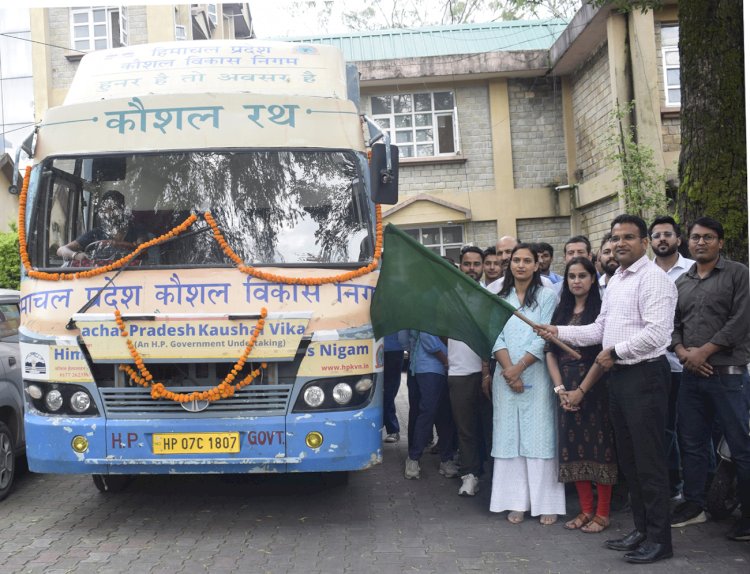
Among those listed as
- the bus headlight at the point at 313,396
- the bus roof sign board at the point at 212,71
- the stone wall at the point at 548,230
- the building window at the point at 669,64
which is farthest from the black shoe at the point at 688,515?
the stone wall at the point at 548,230

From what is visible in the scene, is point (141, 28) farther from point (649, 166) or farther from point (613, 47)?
point (649, 166)

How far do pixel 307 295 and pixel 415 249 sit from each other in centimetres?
89

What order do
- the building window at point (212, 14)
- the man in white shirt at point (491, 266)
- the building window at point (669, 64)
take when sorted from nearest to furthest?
the man in white shirt at point (491, 266)
the building window at point (669, 64)
the building window at point (212, 14)

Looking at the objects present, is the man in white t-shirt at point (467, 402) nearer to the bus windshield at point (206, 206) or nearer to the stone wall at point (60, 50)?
the bus windshield at point (206, 206)

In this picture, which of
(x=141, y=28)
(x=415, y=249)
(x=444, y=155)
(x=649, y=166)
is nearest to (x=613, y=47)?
(x=649, y=166)

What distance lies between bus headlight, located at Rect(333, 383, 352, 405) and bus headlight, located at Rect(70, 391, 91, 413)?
162 centimetres

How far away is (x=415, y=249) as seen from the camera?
5.77 meters

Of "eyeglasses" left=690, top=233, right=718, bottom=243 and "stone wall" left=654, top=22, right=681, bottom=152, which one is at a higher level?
"stone wall" left=654, top=22, right=681, bottom=152

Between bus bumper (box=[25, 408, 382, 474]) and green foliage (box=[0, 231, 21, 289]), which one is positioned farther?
green foliage (box=[0, 231, 21, 289])

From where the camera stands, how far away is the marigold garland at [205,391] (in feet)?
17.1

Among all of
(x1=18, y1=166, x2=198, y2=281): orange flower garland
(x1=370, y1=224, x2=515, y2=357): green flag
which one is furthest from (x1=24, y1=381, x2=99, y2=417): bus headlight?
(x1=370, y1=224, x2=515, y2=357): green flag

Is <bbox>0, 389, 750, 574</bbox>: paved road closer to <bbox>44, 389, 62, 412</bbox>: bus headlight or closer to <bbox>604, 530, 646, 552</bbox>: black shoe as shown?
<bbox>604, 530, 646, 552</bbox>: black shoe

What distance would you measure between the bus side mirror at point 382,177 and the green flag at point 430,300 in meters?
0.22

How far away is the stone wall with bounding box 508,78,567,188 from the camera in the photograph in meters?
17.8
